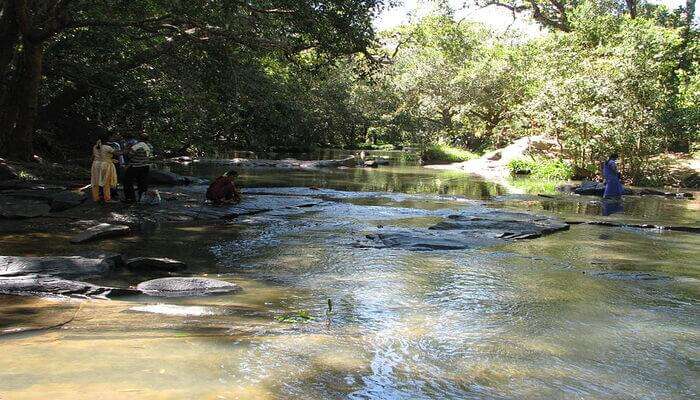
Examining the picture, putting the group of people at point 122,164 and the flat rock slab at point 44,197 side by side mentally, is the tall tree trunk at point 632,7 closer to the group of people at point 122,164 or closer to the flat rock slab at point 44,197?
the group of people at point 122,164

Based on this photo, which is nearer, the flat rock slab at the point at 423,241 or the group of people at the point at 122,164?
the flat rock slab at the point at 423,241

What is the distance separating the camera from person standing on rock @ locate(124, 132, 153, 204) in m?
11.8

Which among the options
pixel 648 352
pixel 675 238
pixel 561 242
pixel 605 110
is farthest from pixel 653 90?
pixel 648 352

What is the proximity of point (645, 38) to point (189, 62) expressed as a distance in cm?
1652

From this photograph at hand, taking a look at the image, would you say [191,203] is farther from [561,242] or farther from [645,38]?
[645,38]

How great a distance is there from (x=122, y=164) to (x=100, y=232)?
3913 mm

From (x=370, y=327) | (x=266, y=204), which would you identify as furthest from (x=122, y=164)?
(x=370, y=327)

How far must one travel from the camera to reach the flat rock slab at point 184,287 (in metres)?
5.93

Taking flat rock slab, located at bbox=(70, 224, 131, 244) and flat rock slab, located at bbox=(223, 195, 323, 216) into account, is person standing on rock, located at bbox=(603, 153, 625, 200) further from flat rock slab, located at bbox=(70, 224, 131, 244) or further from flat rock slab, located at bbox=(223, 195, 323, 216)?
flat rock slab, located at bbox=(70, 224, 131, 244)

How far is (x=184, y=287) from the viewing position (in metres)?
6.05

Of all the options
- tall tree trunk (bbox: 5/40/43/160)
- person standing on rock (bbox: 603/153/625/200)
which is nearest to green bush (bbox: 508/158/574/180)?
person standing on rock (bbox: 603/153/625/200)

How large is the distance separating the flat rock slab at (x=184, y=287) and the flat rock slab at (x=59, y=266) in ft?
2.76

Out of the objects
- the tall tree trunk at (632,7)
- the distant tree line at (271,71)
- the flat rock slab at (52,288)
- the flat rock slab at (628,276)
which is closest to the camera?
the flat rock slab at (52,288)

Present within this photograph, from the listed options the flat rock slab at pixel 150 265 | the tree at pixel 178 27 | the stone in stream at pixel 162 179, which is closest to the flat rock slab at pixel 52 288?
the flat rock slab at pixel 150 265
